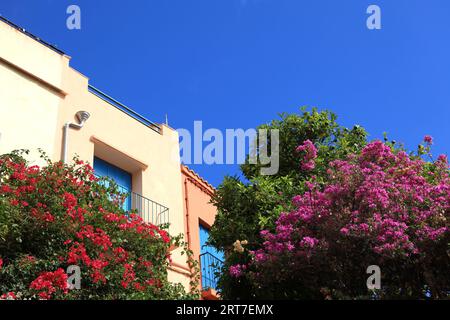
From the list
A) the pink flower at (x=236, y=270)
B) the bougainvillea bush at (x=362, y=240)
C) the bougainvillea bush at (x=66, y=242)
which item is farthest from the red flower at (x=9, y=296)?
the bougainvillea bush at (x=362, y=240)

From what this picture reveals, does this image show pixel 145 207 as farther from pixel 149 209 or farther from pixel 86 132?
pixel 86 132

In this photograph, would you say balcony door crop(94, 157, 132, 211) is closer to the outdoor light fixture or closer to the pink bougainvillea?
the outdoor light fixture

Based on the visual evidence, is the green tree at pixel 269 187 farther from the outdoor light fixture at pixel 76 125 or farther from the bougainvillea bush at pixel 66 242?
the outdoor light fixture at pixel 76 125

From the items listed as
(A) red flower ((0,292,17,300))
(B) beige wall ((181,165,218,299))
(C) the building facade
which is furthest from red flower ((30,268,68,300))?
(B) beige wall ((181,165,218,299))

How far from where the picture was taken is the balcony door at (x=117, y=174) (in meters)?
15.0

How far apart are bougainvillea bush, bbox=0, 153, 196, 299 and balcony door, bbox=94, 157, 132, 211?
2900 mm

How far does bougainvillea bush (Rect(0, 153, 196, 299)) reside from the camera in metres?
10.1

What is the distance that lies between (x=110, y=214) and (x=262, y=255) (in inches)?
105

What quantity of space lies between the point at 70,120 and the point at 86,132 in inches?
17.7

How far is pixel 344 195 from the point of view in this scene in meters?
10.4

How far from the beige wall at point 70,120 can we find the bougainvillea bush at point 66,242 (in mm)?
1439

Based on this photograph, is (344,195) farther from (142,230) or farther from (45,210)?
(45,210)

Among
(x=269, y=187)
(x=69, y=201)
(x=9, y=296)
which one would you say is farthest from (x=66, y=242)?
(x=269, y=187)

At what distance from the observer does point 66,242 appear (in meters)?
10.5
